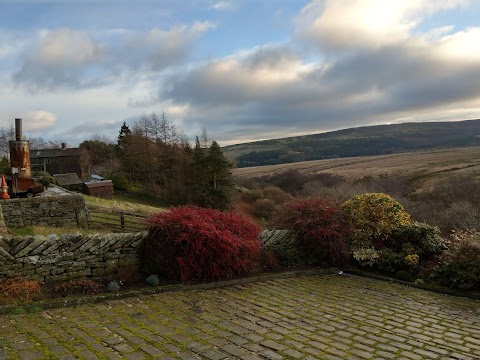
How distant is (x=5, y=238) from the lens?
678 cm

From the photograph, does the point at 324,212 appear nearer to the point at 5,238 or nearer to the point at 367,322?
the point at 367,322

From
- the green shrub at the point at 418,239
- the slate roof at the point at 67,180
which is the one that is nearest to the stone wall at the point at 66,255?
the green shrub at the point at 418,239

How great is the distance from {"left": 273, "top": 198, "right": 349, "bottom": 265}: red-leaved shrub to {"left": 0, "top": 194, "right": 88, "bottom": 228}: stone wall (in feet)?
30.2

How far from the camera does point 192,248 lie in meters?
7.51

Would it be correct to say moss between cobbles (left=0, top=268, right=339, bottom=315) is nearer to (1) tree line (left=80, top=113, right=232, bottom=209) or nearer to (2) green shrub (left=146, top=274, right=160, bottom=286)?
(2) green shrub (left=146, top=274, right=160, bottom=286)

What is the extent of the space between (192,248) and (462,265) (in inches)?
A: 242

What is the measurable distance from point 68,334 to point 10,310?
1.47 metres

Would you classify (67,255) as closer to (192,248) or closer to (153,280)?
(153,280)

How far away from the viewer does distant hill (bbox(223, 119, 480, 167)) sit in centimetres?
12838

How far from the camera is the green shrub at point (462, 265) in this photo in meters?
8.16

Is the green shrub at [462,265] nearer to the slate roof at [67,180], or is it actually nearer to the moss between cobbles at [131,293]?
the moss between cobbles at [131,293]

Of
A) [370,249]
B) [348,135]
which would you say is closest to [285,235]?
[370,249]

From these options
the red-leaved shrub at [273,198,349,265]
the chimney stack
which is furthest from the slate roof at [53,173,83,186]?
the red-leaved shrub at [273,198,349,265]

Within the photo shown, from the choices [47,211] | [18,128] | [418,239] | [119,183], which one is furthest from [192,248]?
[119,183]
